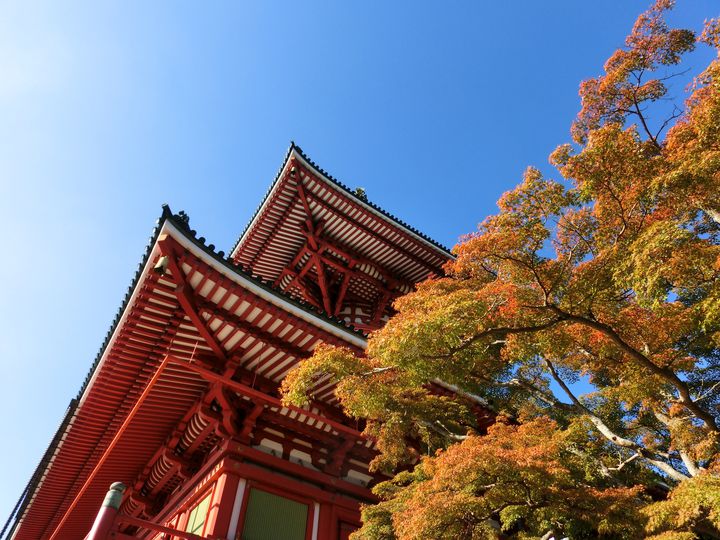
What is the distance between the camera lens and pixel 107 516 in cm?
532

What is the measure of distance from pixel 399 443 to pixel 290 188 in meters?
11.1

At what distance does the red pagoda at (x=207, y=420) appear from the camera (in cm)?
734

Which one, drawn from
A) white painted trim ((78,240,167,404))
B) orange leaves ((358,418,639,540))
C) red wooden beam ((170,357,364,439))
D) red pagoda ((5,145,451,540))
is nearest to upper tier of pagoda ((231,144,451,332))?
red pagoda ((5,145,451,540))

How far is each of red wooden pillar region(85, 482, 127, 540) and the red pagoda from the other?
1 cm

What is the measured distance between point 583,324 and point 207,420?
20.2 feet

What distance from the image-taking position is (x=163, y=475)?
1040 cm

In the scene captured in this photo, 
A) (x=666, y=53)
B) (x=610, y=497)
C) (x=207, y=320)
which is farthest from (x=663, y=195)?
(x=207, y=320)

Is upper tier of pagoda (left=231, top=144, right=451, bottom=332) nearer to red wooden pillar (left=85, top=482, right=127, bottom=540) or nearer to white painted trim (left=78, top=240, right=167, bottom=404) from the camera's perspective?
white painted trim (left=78, top=240, right=167, bottom=404)

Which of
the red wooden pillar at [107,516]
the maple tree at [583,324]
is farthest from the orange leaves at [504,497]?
the red wooden pillar at [107,516]

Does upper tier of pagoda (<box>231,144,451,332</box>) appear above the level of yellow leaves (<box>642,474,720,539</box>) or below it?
above

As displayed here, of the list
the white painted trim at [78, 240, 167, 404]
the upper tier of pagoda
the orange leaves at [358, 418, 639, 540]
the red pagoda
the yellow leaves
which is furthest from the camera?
the upper tier of pagoda

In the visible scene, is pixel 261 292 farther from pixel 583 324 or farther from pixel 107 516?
pixel 583 324

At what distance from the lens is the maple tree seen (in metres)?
5.84

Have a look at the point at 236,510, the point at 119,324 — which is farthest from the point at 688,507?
the point at 119,324
